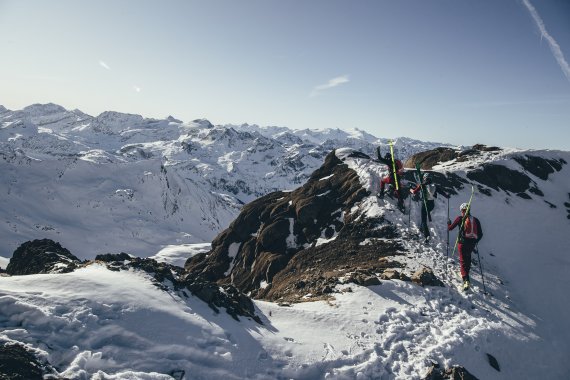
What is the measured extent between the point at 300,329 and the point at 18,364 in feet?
33.6

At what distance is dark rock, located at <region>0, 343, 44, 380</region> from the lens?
900 centimetres

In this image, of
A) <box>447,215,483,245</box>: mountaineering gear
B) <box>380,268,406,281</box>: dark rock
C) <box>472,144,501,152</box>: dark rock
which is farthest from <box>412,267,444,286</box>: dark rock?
<box>472,144,501,152</box>: dark rock

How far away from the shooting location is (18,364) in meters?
9.33

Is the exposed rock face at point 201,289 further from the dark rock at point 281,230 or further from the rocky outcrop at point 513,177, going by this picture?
the rocky outcrop at point 513,177


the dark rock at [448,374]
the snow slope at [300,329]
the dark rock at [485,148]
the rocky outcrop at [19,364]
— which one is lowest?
the dark rock at [448,374]

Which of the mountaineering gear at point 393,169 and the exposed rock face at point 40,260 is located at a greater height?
the mountaineering gear at point 393,169

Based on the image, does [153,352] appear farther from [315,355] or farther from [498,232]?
[498,232]

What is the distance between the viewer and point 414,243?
88.6 feet

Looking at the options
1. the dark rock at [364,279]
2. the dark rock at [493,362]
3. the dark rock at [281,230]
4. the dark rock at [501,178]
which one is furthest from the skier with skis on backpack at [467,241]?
the dark rock at [501,178]

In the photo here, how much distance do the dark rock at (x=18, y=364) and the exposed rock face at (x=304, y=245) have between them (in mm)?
13671

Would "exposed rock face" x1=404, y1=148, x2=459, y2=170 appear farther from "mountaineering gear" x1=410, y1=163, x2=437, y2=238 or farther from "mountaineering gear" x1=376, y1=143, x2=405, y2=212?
"mountaineering gear" x1=410, y1=163, x2=437, y2=238

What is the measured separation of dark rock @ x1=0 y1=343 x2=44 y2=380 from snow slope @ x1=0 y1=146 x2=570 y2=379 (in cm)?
45

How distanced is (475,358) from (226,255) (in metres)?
30.1

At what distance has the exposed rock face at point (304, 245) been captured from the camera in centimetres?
2505
